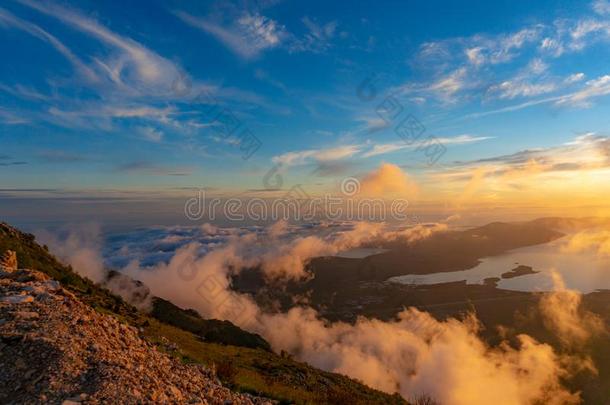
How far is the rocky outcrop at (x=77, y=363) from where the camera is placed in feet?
26.3

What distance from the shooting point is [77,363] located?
28.9ft

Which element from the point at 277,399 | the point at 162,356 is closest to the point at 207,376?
the point at 162,356

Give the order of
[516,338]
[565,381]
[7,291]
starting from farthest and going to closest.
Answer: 1. [516,338]
2. [565,381]
3. [7,291]

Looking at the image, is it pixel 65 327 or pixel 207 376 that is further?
pixel 207 376

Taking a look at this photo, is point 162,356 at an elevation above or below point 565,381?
above

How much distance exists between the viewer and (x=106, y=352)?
10.1m

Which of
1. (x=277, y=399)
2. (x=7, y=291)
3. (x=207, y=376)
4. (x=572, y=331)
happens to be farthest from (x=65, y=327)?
(x=572, y=331)

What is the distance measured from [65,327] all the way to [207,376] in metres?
5.12

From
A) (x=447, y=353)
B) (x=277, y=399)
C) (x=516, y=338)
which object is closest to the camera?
(x=277, y=399)

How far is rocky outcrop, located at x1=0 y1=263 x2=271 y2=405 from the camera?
8016 mm

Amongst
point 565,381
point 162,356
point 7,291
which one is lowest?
point 565,381

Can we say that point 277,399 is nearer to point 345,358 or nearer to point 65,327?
point 65,327

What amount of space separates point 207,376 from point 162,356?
171 centimetres

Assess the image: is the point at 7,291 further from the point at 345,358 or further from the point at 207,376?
the point at 345,358
